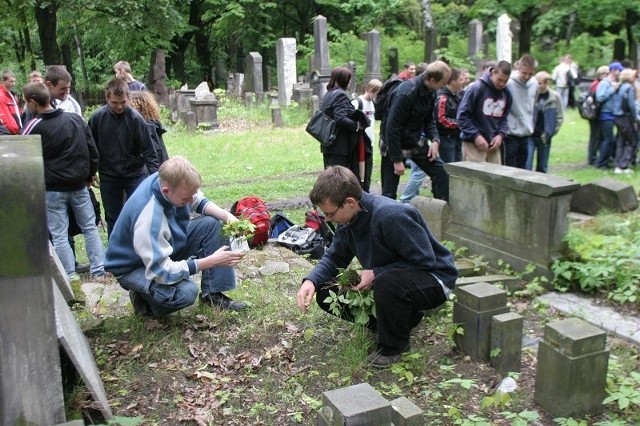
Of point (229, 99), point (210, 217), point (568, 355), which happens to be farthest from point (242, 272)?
point (229, 99)

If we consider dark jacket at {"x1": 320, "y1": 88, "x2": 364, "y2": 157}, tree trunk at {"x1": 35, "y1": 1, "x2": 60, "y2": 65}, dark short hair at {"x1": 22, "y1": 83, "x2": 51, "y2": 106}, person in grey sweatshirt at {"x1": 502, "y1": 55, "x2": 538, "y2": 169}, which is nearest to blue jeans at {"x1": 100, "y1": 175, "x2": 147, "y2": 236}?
dark short hair at {"x1": 22, "y1": 83, "x2": 51, "y2": 106}

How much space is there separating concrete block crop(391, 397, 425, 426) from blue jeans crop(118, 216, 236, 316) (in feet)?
5.37

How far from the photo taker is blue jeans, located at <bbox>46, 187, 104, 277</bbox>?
5.47m

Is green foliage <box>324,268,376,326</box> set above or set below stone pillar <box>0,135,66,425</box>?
below

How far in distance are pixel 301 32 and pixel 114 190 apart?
104 ft

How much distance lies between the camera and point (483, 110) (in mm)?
7258

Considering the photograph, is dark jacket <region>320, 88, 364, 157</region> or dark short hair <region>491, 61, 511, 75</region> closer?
dark jacket <region>320, 88, 364, 157</region>

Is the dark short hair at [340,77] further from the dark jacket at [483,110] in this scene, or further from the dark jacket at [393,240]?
the dark jacket at [393,240]

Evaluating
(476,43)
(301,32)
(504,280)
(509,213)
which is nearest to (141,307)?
(504,280)

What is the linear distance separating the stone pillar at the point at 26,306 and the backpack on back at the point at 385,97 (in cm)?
526

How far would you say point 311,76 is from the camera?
68.4 feet

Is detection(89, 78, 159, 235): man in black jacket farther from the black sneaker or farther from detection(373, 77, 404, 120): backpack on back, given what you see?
detection(373, 77, 404, 120): backpack on back

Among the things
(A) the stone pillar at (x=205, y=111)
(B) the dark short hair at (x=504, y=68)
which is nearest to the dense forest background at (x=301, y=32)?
(A) the stone pillar at (x=205, y=111)

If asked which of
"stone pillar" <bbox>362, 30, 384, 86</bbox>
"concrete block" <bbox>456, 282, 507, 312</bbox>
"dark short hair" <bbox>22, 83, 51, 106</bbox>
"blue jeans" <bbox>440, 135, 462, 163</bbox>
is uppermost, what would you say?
"stone pillar" <bbox>362, 30, 384, 86</bbox>
